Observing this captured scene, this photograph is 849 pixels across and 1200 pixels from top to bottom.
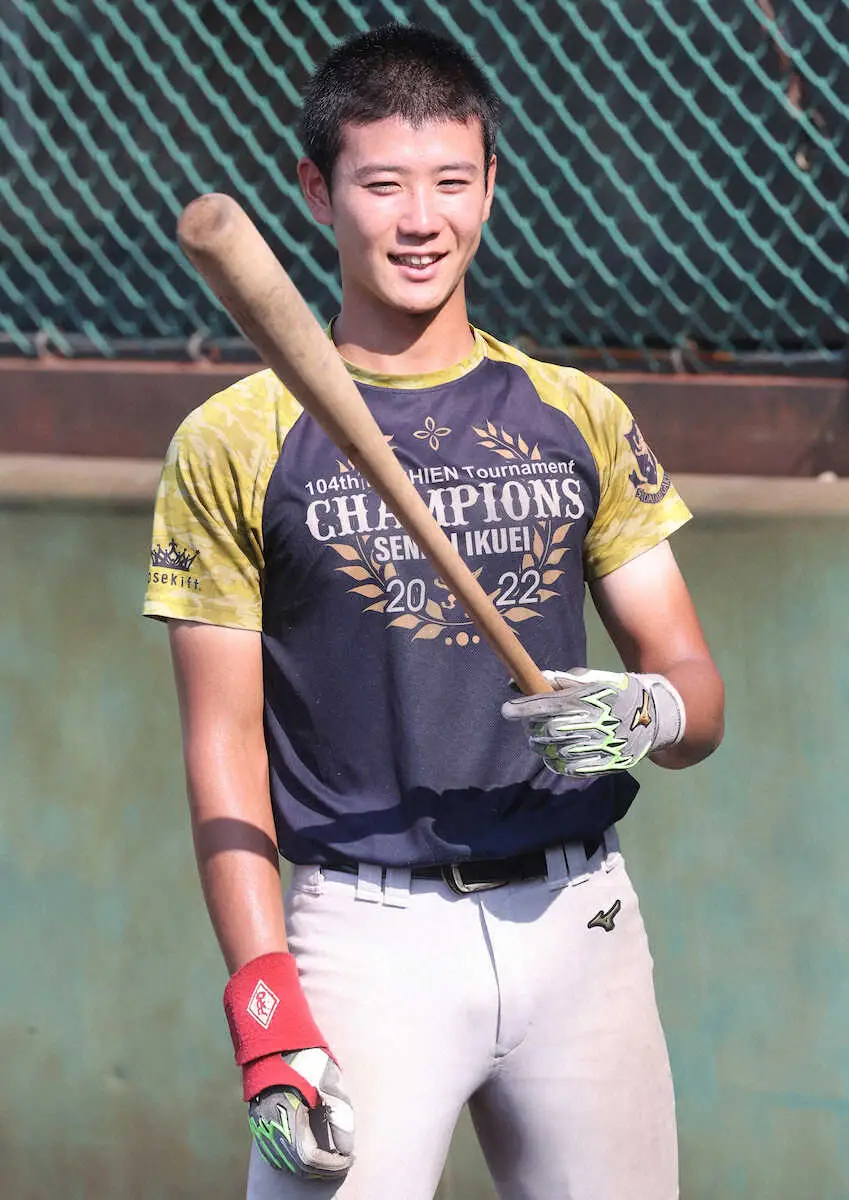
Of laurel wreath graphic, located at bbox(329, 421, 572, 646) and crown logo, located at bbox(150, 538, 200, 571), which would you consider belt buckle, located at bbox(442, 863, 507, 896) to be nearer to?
laurel wreath graphic, located at bbox(329, 421, 572, 646)

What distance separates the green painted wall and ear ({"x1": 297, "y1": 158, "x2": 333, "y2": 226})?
1.21 meters

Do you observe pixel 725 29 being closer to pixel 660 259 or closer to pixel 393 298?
pixel 660 259

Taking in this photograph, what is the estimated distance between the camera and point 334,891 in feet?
7.86

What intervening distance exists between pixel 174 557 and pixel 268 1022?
25.6 inches

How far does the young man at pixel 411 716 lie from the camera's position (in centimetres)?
233

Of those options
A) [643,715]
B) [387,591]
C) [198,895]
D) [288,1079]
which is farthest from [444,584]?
[198,895]

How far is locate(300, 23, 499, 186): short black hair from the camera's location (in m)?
2.38

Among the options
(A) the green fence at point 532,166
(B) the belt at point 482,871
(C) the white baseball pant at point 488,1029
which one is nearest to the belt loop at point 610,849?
(C) the white baseball pant at point 488,1029

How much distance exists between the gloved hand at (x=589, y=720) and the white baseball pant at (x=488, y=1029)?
22 cm

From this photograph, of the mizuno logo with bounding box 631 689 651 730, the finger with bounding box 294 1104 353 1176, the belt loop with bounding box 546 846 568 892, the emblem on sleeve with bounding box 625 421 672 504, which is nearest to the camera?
the finger with bounding box 294 1104 353 1176

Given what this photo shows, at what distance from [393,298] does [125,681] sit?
148 centimetres

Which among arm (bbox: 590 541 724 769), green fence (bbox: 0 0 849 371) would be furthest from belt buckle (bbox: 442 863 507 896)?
green fence (bbox: 0 0 849 371)

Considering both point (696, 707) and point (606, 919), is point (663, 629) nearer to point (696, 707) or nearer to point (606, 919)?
point (696, 707)

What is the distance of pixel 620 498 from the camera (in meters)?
2.52
